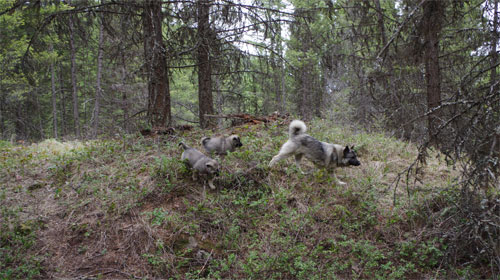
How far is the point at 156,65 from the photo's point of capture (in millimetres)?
7809

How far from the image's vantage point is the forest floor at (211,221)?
425 cm

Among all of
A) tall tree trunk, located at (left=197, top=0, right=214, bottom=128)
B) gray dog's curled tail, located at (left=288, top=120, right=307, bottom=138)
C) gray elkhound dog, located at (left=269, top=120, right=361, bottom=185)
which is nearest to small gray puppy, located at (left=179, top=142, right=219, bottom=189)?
gray elkhound dog, located at (left=269, top=120, right=361, bottom=185)

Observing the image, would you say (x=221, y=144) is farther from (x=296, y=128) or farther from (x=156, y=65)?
(x=156, y=65)

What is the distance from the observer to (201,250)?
4566 mm

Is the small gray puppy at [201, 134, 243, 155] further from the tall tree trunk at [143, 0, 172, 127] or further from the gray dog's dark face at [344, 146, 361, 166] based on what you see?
the gray dog's dark face at [344, 146, 361, 166]

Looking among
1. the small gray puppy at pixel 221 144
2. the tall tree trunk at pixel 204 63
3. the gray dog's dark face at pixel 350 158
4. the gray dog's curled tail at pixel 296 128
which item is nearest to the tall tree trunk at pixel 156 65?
the tall tree trunk at pixel 204 63

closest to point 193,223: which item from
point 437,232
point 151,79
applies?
point 437,232

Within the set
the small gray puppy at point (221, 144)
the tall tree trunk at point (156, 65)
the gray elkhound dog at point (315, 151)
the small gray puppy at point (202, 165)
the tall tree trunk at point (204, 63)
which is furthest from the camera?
the tall tree trunk at point (204, 63)

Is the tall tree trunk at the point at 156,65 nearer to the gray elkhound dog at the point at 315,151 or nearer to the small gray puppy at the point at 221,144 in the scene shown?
the small gray puppy at the point at 221,144

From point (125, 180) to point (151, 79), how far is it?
3.13m

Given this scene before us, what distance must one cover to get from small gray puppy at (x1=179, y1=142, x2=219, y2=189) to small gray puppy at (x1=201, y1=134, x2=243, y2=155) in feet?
3.42

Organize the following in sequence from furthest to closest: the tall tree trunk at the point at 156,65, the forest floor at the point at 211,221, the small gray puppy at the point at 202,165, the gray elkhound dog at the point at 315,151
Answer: the tall tree trunk at the point at 156,65, the gray elkhound dog at the point at 315,151, the small gray puppy at the point at 202,165, the forest floor at the point at 211,221

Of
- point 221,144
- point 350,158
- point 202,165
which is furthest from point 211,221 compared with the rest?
point 350,158

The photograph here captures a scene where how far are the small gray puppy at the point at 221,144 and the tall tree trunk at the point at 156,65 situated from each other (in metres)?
2.01
